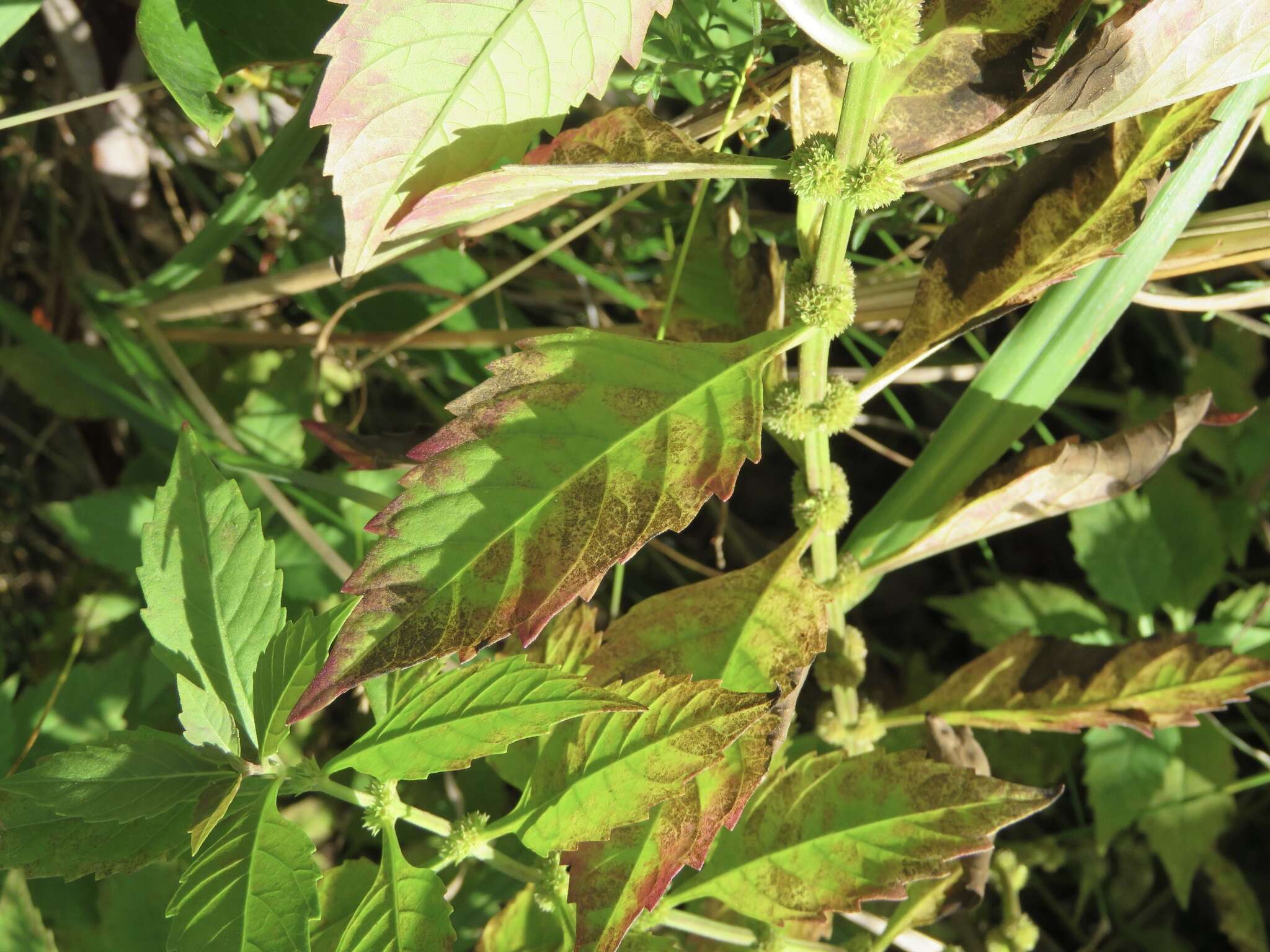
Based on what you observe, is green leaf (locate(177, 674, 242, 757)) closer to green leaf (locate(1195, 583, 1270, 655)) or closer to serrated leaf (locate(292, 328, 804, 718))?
serrated leaf (locate(292, 328, 804, 718))

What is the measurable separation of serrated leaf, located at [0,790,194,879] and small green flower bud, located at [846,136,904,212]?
0.89m

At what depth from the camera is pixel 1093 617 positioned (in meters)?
1.65

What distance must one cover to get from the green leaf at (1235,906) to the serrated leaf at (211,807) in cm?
154

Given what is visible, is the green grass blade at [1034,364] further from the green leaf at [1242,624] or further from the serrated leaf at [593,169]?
the green leaf at [1242,624]

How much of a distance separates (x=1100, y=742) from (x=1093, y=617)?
212mm

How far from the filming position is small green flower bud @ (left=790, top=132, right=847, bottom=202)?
0.91 metres

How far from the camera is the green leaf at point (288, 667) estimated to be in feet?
3.31

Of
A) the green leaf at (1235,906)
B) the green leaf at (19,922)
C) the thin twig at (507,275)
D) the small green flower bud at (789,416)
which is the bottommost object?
the green leaf at (1235,906)

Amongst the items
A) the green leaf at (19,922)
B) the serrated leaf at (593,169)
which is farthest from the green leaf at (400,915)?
the serrated leaf at (593,169)

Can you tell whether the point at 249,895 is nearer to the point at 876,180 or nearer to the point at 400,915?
the point at 400,915

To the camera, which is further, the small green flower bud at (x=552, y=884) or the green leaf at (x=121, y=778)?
the small green flower bud at (x=552, y=884)

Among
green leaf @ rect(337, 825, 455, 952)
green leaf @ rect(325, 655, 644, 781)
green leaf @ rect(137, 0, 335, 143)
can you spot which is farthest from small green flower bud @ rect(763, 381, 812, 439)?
green leaf @ rect(137, 0, 335, 143)

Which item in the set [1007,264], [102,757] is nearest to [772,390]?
[1007,264]

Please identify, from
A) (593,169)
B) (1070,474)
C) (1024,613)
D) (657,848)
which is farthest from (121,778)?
(1024,613)
